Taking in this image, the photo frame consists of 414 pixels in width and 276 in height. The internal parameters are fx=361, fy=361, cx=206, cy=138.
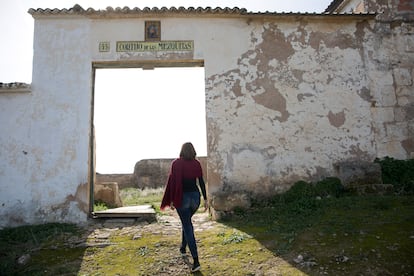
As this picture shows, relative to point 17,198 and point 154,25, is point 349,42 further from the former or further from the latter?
point 17,198

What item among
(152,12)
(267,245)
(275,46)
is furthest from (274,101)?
(267,245)

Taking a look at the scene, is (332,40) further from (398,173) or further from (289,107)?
(398,173)

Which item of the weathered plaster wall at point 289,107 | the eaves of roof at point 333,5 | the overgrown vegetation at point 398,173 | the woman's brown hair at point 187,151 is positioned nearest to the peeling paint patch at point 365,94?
the weathered plaster wall at point 289,107

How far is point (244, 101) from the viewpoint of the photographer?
340 inches

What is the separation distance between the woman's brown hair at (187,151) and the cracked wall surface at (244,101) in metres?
2.66

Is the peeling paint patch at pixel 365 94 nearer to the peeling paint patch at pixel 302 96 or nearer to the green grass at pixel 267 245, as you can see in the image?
the peeling paint patch at pixel 302 96

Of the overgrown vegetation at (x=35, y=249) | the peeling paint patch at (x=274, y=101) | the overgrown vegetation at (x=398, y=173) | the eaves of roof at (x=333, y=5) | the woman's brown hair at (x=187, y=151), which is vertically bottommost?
the overgrown vegetation at (x=35, y=249)

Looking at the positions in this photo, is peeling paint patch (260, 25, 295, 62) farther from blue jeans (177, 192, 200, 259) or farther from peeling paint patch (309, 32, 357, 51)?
blue jeans (177, 192, 200, 259)

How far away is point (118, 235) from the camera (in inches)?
275

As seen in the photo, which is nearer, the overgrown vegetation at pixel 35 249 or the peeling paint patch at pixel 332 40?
the overgrown vegetation at pixel 35 249

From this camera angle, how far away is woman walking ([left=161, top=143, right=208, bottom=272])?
5301 millimetres

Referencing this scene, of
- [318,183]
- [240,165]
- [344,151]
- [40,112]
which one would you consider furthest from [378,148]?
[40,112]

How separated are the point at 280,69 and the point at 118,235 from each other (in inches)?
210

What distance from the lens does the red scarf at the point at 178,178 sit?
532cm
